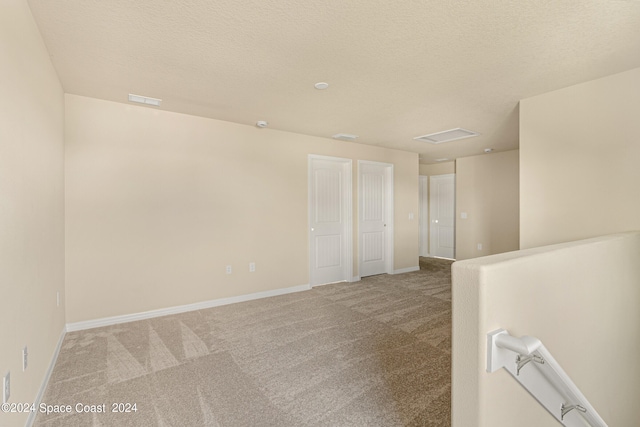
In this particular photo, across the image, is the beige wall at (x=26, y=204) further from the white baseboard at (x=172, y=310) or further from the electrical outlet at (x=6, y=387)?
the white baseboard at (x=172, y=310)

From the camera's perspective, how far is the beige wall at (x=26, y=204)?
145 centimetres

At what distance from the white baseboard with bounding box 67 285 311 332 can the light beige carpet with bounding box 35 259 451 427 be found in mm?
123

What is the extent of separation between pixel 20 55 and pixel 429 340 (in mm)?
3642

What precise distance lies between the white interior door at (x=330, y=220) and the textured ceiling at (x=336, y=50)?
155cm

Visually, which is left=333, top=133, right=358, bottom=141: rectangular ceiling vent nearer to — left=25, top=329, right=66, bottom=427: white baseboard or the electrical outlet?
left=25, top=329, right=66, bottom=427: white baseboard

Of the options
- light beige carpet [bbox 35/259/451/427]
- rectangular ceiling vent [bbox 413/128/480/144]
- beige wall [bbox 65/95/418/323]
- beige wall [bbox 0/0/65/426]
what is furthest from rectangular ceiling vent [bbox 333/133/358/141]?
beige wall [bbox 0/0/65/426]

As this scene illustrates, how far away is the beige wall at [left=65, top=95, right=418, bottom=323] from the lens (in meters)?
3.24

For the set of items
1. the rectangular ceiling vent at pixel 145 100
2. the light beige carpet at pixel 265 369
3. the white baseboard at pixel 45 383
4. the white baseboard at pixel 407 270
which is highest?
the rectangular ceiling vent at pixel 145 100

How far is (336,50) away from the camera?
2.24 m

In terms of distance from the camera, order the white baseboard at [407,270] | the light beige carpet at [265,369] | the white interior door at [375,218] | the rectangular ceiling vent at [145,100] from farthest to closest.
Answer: the white baseboard at [407,270] < the white interior door at [375,218] < the rectangular ceiling vent at [145,100] < the light beige carpet at [265,369]

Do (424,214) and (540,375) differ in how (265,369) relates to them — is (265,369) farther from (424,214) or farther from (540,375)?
(424,214)

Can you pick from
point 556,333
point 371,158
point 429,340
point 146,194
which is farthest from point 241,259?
point 556,333

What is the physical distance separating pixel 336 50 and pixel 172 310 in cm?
337

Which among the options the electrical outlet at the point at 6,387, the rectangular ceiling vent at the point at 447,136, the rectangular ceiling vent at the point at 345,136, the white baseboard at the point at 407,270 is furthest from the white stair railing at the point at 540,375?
the white baseboard at the point at 407,270
